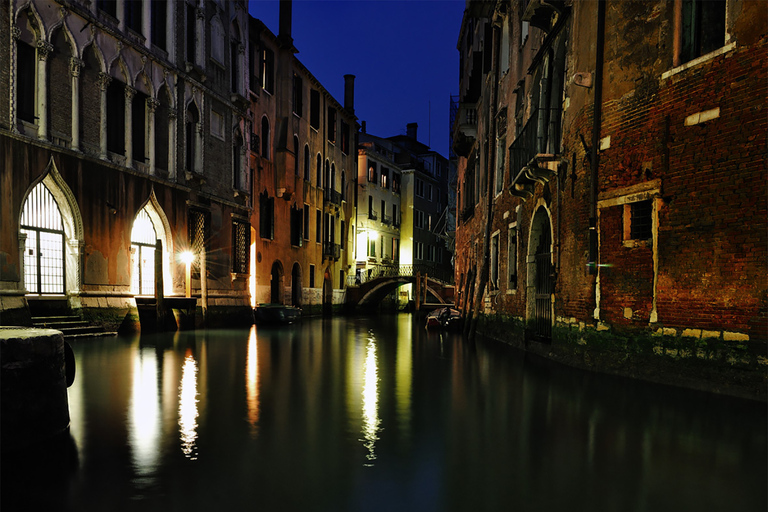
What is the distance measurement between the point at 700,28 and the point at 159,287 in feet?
49.1

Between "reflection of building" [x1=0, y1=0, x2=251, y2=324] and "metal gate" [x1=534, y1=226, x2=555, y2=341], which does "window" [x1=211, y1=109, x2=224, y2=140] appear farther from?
"metal gate" [x1=534, y1=226, x2=555, y2=341]

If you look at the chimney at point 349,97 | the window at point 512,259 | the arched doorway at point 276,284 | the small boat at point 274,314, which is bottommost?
the small boat at point 274,314

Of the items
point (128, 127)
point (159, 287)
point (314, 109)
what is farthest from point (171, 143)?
point (314, 109)

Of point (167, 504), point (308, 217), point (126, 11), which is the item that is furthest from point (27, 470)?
point (308, 217)

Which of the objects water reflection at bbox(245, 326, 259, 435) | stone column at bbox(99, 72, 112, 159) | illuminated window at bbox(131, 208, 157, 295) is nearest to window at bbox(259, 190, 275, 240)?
illuminated window at bbox(131, 208, 157, 295)

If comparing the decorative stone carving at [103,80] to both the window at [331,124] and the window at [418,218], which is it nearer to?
the window at [331,124]

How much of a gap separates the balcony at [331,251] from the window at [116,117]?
16687mm

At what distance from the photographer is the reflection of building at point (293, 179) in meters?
26.0

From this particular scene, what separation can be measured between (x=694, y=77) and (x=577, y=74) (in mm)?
2214

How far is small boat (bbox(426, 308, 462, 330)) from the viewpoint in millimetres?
20922

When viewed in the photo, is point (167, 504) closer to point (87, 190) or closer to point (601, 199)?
point (601, 199)

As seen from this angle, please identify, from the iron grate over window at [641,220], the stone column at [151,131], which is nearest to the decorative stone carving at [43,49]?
the stone column at [151,131]

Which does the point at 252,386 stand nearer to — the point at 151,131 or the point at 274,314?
the point at 151,131

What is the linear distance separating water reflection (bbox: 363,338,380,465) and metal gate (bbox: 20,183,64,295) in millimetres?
8548
